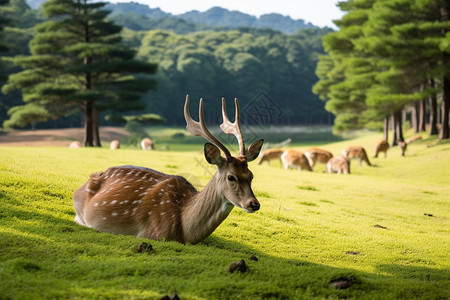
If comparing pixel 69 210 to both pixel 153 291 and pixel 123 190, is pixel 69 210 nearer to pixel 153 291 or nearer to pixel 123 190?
pixel 123 190

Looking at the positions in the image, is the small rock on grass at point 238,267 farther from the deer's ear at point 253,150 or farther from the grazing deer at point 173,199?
the deer's ear at point 253,150

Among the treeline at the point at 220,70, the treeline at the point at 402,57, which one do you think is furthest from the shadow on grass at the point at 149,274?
the treeline at the point at 220,70

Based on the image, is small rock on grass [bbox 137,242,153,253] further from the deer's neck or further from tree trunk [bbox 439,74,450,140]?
tree trunk [bbox 439,74,450,140]

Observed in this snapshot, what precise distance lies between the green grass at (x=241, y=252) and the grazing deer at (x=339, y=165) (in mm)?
6442

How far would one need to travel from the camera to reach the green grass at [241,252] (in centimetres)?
288

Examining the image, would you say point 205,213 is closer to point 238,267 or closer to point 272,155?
point 238,267

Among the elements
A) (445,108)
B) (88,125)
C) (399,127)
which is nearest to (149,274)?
(445,108)

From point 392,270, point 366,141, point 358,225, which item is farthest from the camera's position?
point 366,141

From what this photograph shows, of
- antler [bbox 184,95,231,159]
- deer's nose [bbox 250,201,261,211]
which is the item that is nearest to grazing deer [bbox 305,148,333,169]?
antler [bbox 184,95,231,159]

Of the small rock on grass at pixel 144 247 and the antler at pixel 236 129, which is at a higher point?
the antler at pixel 236 129

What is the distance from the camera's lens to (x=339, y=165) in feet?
51.7

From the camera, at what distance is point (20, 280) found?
2783 millimetres

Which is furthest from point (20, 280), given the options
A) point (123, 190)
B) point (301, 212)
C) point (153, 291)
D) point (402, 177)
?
point (402, 177)

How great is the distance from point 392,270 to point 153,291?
2.59 m
